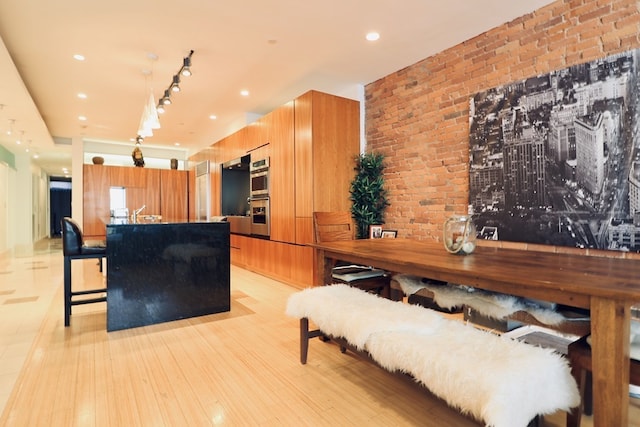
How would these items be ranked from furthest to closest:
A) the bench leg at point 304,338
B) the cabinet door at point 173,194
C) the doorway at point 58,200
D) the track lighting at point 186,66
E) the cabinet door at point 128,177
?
1. the doorway at point 58,200
2. the cabinet door at point 173,194
3. the cabinet door at point 128,177
4. the track lighting at point 186,66
5. the bench leg at point 304,338

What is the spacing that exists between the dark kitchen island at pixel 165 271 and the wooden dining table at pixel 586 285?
192cm

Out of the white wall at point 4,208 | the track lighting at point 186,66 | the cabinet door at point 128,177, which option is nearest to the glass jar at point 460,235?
the track lighting at point 186,66

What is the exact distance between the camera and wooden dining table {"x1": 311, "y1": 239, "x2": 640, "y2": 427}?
44.4 inches

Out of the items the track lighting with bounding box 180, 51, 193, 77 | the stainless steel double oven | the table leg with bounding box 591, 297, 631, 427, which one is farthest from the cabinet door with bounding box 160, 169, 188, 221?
the table leg with bounding box 591, 297, 631, 427

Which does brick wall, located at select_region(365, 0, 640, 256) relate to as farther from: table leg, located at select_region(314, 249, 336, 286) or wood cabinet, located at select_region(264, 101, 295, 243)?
table leg, located at select_region(314, 249, 336, 286)

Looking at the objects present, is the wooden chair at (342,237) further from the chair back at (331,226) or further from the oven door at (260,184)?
the oven door at (260,184)

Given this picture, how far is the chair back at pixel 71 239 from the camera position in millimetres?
2871

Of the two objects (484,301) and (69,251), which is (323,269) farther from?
(69,251)

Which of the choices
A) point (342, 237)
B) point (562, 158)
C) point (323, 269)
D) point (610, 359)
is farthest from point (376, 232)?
point (610, 359)

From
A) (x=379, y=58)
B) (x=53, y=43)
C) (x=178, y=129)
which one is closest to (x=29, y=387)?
(x=53, y=43)

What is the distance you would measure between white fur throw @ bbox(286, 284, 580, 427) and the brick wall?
227 cm

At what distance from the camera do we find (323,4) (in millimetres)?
2850

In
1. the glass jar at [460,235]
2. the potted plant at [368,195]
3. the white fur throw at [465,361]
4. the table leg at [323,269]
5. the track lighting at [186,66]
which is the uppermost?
the track lighting at [186,66]

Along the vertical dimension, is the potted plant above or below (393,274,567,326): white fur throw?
above
